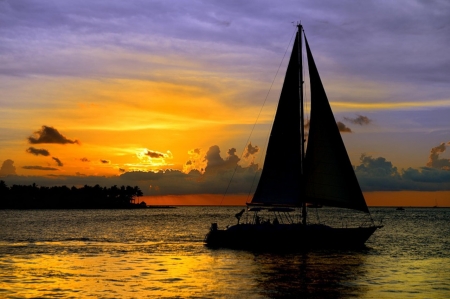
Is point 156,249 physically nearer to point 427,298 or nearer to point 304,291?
point 304,291

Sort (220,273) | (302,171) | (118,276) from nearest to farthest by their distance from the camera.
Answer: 1. (118,276)
2. (220,273)
3. (302,171)

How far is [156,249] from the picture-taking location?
6241 cm

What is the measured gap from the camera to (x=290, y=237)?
5066 centimetres

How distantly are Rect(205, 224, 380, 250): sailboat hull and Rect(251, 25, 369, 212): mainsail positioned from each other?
2.33 m

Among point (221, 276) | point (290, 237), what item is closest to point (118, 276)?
point (221, 276)

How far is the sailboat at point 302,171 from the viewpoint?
5041 centimetres

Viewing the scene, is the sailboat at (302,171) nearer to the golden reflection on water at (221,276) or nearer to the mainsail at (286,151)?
the mainsail at (286,151)

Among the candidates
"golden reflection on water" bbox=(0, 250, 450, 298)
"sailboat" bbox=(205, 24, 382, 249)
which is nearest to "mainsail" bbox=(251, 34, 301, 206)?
"sailboat" bbox=(205, 24, 382, 249)

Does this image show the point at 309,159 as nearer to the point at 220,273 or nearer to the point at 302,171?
the point at 302,171

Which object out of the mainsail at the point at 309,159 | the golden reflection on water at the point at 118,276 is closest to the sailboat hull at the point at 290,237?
the mainsail at the point at 309,159

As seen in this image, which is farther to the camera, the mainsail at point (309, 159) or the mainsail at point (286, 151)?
the mainsail at point (286, 151)

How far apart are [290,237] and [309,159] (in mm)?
6998

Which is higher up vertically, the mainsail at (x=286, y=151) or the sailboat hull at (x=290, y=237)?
the mainsail at (x=286, y=151)

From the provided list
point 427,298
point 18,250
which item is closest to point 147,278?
point 427,298
